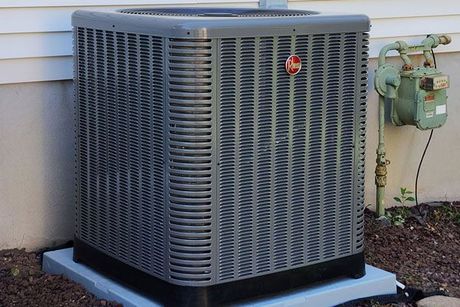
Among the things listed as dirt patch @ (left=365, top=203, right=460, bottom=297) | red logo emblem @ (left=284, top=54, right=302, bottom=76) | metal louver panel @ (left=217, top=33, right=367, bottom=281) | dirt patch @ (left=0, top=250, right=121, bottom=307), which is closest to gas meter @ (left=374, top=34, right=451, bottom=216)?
dirt patch @ (left=365, top=203, right=460, bottom=297)

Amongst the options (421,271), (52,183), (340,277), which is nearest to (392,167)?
(421,271)

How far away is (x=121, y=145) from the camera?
479 cm

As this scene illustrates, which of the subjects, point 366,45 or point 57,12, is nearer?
point 366,45

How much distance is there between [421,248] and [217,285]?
1880 millimetres

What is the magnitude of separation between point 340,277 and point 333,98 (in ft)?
2.93

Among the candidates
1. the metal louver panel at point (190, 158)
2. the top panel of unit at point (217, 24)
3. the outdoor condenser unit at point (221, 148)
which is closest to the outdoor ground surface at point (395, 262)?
the outdoor condenser unit at point (221, 148)

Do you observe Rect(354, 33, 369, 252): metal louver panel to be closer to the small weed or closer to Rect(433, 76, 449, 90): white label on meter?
Rect(433, 76, 449, 90): white label on meter

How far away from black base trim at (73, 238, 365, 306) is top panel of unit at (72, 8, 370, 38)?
1097 mm

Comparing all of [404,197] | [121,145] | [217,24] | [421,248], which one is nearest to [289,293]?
[121,145]

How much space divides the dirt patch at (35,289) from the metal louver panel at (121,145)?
0.24m

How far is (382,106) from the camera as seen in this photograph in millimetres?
6395

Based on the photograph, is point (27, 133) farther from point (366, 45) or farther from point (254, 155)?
point (366, 45)

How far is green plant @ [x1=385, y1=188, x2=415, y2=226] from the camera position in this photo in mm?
6418

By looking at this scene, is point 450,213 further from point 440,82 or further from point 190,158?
point 190,158
